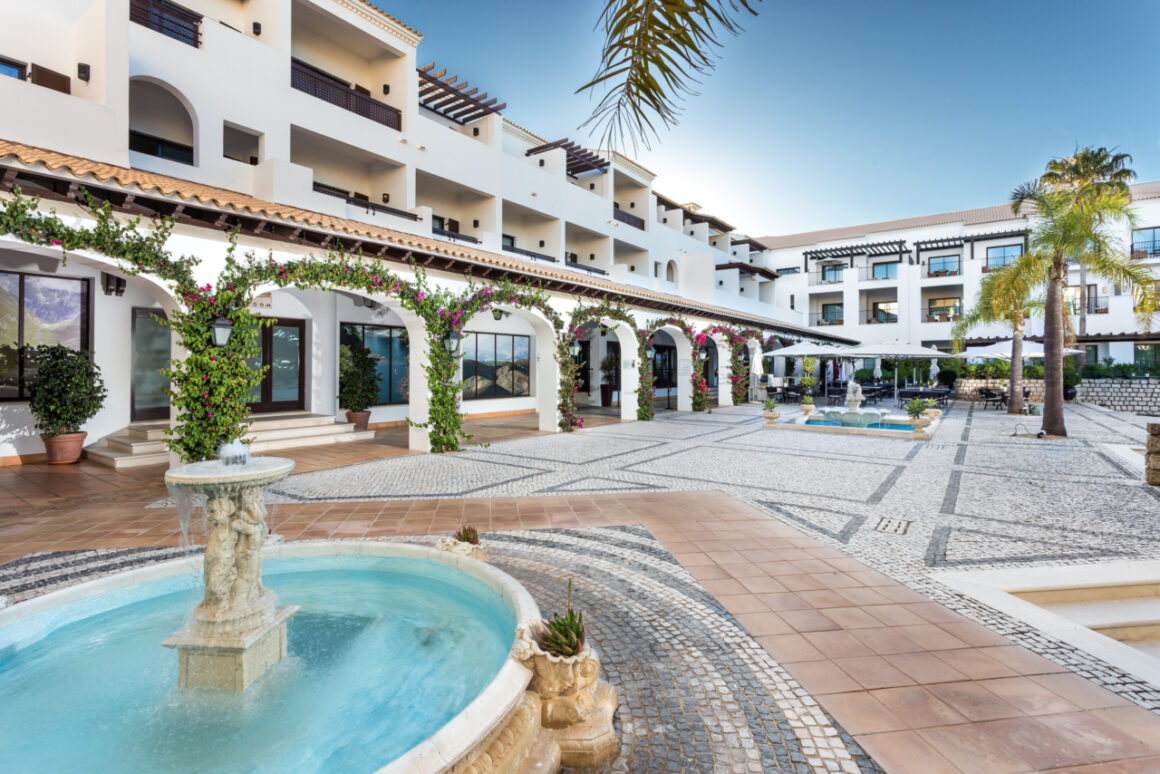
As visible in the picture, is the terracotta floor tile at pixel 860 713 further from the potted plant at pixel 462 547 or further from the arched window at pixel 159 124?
the arched window at pixel 159 124

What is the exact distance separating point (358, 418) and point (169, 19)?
349 inches

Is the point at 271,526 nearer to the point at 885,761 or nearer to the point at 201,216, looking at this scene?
the point at 201,216

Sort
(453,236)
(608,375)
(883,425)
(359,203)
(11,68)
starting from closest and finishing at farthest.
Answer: (11,68) < (359,203) < (883,425) < (453,236) < (608,375)

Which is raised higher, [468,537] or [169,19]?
[169,19]

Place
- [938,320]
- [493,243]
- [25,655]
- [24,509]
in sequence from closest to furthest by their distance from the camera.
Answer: [25,655] → [24,509] → [493,243] → [938,320]

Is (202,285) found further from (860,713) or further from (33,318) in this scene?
(860,713)

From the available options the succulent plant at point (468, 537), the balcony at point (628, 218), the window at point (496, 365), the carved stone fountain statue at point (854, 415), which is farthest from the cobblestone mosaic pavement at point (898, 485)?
the balcony at point (628, 218)

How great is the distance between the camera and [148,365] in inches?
411


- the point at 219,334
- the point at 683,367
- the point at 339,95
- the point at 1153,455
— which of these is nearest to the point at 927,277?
the point at 683,367

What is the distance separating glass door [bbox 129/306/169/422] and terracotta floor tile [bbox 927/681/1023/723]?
40.0ft

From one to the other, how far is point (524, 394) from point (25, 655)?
16169 mm

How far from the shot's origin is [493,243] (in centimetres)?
1677

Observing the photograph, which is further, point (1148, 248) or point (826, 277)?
point (826, 277)

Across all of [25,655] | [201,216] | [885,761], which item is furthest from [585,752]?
[201,216]
